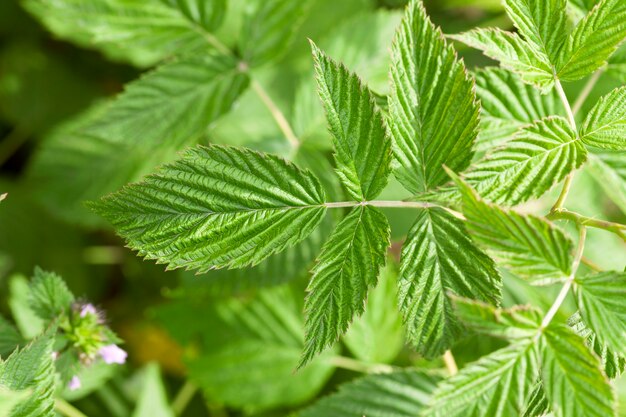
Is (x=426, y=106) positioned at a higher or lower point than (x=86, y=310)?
higher

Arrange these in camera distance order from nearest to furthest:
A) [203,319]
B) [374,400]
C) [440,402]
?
[440,402]
[374,400]
[203,319]

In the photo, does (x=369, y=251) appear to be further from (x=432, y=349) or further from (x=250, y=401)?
(x=250, y=401)

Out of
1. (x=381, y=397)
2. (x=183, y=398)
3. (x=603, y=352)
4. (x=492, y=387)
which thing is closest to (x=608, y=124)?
(x=603, y=352)

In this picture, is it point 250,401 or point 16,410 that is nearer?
point 16,410

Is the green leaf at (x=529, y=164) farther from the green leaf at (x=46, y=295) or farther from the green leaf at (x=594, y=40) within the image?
the green leaf at (x=46, y=295)

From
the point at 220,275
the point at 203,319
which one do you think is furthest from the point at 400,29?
the point at 203,319

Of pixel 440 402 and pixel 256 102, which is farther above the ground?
pixel 256 102

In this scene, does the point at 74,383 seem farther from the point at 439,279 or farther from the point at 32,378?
the point at 439,279
